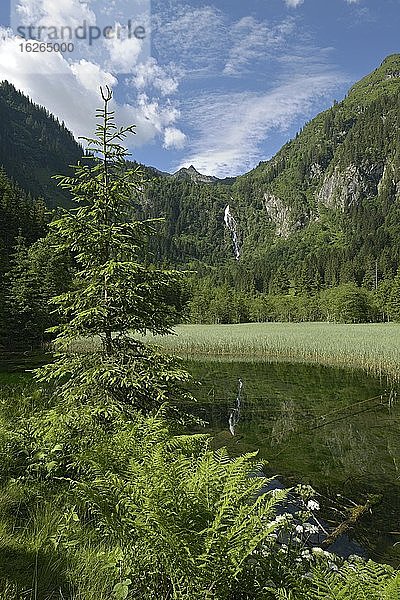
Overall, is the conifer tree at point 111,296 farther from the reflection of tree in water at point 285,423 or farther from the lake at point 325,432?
the reflection of tree in water at point 285,423

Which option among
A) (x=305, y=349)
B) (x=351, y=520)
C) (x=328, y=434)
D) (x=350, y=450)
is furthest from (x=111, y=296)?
(x=305, y=349)

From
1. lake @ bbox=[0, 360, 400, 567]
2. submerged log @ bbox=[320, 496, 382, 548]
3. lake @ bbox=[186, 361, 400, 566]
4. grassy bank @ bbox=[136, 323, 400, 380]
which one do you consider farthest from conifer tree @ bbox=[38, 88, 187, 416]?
grassy bank @ bbox=[136, 323, 400, 380]

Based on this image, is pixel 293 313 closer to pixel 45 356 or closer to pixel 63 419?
pixel 45 356

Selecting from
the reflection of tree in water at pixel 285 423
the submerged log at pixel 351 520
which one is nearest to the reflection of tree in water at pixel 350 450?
the reflection of tree in water at pixel 285 423

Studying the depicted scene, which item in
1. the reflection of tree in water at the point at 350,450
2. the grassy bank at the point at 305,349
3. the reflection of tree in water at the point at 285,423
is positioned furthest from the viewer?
the grassy bank at the point at 305,349

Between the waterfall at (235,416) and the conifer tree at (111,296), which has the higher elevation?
the conifer tree at (111,296)

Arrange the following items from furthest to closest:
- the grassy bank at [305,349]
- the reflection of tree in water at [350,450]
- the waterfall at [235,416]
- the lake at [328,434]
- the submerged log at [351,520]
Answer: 1. the grassy bank at [305,349]
2. the waterfall at [235,416]
3. the reflection of tree in water at [350,450]
4. the lake at [328,434]
5. the submerged log at [351,520]

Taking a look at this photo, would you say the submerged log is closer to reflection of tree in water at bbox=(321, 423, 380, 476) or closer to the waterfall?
reflection of tree in water at bbox=(321, 423, 380, 476)

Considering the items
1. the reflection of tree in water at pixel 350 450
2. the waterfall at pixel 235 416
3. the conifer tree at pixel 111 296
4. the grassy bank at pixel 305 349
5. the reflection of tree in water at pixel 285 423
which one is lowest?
the reflection of tree in water at pixel 350 450

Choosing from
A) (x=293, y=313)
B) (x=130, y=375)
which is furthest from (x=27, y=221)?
(x=293, y=313)

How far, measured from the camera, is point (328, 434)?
1212 cm

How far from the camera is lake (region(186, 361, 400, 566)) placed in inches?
303

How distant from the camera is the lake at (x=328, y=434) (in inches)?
303

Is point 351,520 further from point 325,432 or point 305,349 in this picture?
point 305,349
